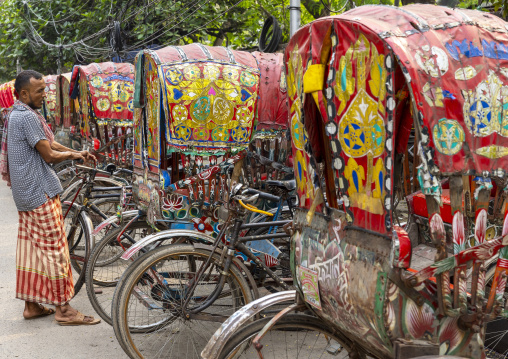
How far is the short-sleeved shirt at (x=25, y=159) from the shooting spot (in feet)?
13.0

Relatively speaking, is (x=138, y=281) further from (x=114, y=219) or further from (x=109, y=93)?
(x=109, y=93)

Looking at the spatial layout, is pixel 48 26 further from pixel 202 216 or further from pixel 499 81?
pixel 499 81

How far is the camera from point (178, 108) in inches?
148

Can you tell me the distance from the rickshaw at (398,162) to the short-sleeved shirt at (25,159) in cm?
242

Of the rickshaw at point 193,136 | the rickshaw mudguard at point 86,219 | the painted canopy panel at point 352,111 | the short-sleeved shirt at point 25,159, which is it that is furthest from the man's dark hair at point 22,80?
the painted canopy panel at point 352,111

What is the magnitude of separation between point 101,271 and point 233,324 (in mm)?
2627

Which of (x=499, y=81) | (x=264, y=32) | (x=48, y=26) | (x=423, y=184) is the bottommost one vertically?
(x=423, y=184)

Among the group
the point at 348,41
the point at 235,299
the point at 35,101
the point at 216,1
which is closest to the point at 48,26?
the point at 216,1

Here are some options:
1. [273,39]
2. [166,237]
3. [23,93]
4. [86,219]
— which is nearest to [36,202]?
[86,219]

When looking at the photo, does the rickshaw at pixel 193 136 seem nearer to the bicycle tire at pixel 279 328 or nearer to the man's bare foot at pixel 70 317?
the man's bare foot at pixel 70 317

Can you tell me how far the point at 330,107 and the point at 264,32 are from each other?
5688 millimetres

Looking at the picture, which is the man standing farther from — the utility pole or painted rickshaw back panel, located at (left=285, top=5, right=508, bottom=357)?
the utility pole

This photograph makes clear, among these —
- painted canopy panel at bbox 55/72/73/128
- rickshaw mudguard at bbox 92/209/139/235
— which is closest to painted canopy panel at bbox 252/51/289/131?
rickshaw mudguard at bbox 92/209/139/235

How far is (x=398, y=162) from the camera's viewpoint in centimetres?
215
